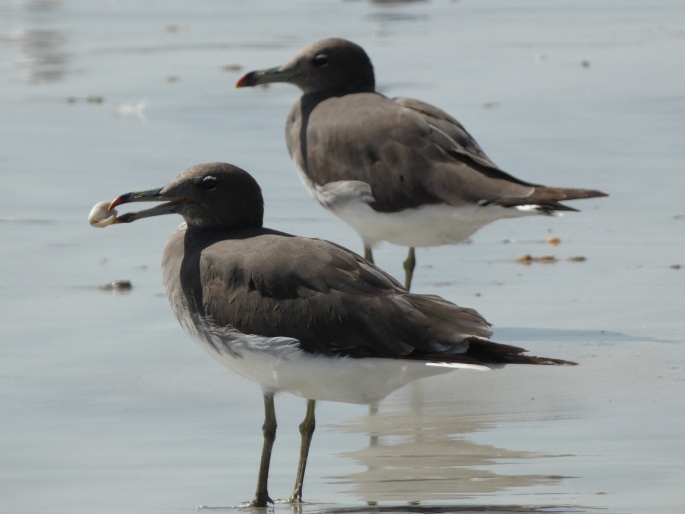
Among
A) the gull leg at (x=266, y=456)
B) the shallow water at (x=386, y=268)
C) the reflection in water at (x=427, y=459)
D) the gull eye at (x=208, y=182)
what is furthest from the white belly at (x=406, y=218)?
the gull leg at (x=266, y=456)

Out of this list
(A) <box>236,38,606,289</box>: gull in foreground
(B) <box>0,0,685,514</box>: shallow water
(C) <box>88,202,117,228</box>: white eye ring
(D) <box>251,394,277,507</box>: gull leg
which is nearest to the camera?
(D) <box>251,394,277,507</box>: gull leg

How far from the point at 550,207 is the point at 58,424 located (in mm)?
3090

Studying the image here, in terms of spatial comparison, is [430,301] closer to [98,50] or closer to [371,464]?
[371,464]

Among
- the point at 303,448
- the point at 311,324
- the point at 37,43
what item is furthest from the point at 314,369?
the point at 37,43

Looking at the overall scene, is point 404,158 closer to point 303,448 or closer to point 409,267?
point 409,267

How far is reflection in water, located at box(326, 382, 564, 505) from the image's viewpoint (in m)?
5.72

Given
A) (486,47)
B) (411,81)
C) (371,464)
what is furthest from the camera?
(486,47)

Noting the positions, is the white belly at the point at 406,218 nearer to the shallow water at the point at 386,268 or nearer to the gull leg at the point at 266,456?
the shallow water at the point at 386,268

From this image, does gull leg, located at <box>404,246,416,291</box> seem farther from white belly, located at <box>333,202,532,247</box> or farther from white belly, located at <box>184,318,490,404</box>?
white belly, located at <box>184,318,490,404</box>

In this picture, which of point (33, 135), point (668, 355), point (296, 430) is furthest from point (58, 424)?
point (33, 135)

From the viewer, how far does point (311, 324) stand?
5879mm

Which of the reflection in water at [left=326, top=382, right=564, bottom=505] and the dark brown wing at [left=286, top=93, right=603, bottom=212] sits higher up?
the dark brown wing at [left=286, top=93, right=603, bottom=212]

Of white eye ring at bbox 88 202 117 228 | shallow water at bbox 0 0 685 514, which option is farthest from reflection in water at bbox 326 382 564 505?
white eye ring at bbox 88 202 117 228

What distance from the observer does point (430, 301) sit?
597cm
